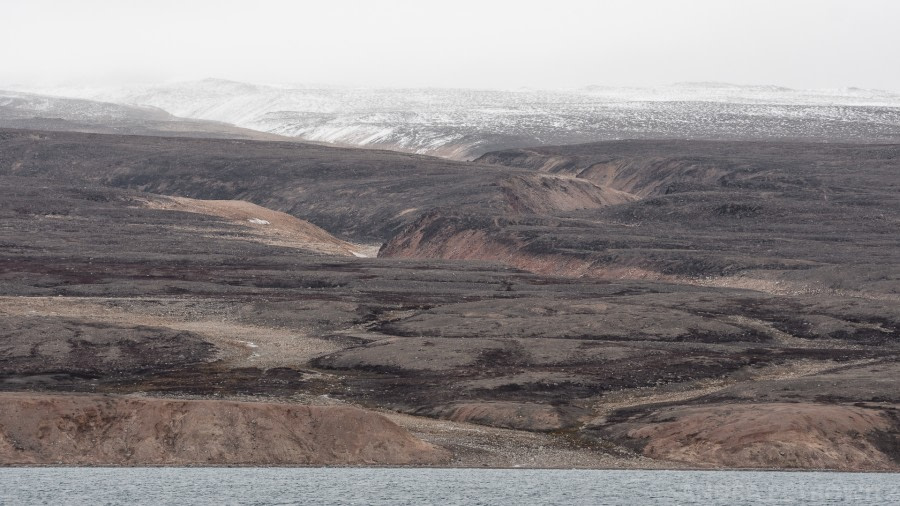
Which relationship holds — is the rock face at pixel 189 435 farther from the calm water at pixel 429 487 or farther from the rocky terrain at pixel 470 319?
the calm water at pixel 429 487

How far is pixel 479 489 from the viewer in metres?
40.6

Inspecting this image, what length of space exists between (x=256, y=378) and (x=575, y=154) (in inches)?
5167

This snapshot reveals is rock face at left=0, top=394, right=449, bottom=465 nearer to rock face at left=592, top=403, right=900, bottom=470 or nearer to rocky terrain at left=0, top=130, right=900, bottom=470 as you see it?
rocky terrain at left=0, top=130, right=900, bottom=470

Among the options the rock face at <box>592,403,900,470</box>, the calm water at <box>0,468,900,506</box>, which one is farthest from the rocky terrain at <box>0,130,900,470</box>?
the calm water at <box>0,468,900,506</box>

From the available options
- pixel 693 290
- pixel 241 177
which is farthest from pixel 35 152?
pixel 693 290

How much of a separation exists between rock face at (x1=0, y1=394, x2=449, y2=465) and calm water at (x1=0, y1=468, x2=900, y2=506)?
565 millimetres

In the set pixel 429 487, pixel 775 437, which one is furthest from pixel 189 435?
pixel 775 437

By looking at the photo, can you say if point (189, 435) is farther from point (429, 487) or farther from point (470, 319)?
point (470, 319)

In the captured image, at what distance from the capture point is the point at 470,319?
7206 centimetres

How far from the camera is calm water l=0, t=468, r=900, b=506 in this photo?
126ft

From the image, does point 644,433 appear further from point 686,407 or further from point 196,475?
point 196,475

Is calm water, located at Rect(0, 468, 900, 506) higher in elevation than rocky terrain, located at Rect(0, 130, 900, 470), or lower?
higher

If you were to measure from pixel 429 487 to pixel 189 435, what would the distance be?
7.99 m

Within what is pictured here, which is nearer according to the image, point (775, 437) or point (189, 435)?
point (189, 435)
